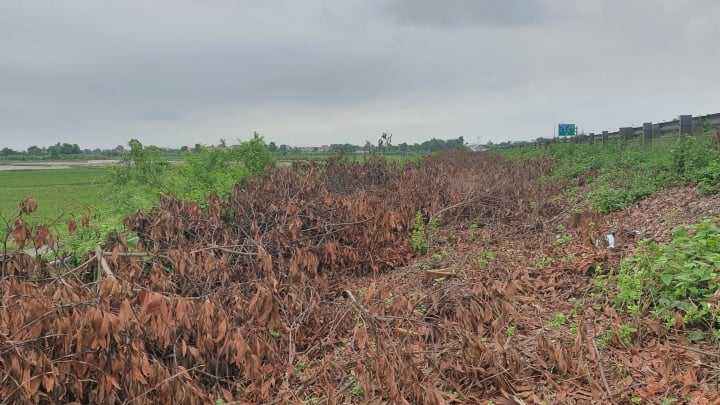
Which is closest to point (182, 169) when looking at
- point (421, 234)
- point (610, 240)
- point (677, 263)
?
point (421, 234)

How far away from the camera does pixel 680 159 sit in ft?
21.7

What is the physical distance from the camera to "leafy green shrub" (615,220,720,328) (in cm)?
313

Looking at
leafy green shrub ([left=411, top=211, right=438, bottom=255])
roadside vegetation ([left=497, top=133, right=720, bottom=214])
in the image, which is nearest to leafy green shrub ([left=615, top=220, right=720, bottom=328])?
roadside vegetation ([left=497, top=133, right=720, bottom=214])

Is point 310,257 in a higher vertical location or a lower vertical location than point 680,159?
lower

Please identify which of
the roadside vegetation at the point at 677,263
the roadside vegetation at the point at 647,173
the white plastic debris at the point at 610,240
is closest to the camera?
the roadside vegetation at the point at 677,263

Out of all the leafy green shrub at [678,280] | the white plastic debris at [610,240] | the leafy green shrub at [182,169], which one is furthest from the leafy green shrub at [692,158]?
the leafy green shrub at [182,169]

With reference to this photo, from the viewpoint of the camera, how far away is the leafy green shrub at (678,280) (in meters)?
3.13

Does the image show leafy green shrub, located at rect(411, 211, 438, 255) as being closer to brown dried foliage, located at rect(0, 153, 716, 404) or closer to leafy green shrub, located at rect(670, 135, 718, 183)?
brown dried foliage, located at rect(0, 153, 716, 404)

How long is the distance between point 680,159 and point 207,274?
20.1 ft

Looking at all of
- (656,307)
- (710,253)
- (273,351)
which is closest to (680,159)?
(710,253)

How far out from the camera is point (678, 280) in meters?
3.33

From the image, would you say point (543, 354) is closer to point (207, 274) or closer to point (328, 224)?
point (207, 274)

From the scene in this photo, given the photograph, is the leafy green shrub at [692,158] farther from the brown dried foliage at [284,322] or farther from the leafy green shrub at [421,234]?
the leafy green shrub at [421,234]

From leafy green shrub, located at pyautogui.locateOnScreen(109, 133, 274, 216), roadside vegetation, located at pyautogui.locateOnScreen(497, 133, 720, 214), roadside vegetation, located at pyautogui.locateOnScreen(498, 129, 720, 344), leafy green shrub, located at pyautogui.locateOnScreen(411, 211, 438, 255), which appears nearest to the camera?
roadside vegetation, located at pyautogui.locateOnScreen(498, 129, 720, 344)
